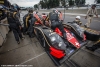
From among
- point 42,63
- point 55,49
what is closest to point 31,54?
point 42,63

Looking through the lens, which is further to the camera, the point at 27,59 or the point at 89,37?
the point at 89,37

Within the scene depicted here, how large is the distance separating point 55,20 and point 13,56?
212 centimetres

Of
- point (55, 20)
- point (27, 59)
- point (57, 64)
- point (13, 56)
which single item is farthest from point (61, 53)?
point (13, 56)

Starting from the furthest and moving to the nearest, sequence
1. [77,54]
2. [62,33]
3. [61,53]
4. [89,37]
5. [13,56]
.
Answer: [89,37], [62,33], [13,56], [77,54], [61,53]

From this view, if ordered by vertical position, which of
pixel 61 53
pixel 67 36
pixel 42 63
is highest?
pixel 67 36

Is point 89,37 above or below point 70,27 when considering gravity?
below

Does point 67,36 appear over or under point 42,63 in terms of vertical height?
over

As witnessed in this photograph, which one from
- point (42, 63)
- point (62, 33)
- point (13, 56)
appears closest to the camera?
point (42, 63)

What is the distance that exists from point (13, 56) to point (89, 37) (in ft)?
10.6

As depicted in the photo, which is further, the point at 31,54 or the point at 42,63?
the point at 31,54

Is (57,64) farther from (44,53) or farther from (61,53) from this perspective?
(44,53)

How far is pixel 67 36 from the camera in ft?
9.70

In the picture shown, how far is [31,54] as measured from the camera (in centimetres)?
284

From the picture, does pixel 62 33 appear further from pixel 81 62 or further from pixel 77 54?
pixel 81 62
